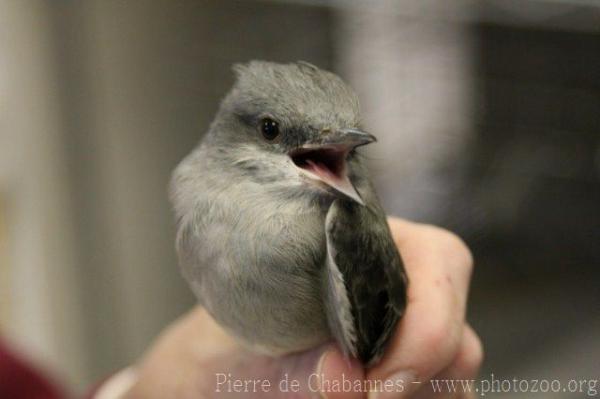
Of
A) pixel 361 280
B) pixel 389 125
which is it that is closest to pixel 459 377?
pixel 361 280

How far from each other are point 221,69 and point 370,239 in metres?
0.68

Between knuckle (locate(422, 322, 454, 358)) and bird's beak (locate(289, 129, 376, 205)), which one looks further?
knuckle (locate(422, 322, 454, 358))

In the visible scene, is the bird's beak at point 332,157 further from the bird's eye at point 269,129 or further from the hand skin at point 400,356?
the hand skin at point 400,356

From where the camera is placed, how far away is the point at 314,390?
0.69 metres

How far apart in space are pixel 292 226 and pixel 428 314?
0.60 feet

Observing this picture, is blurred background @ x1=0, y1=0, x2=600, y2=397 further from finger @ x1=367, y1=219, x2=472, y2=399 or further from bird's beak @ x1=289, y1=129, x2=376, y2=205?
bird's beak @ x1=289, y1=129, x2=376, y2=205

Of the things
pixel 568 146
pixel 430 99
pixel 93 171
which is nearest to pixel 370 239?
pixel 430 99

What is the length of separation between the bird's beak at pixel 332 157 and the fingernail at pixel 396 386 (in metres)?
0.20

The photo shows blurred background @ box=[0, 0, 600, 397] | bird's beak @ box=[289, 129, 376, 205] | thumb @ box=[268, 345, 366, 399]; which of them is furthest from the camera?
blurred background @ box=[0, 0, 600, 397]

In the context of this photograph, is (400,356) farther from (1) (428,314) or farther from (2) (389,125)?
(2) (389,125)

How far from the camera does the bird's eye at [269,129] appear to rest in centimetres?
60

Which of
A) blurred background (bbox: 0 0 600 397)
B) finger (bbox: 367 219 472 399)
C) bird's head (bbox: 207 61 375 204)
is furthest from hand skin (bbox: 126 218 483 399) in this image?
blurred background (bbox: 0 0 600 397)

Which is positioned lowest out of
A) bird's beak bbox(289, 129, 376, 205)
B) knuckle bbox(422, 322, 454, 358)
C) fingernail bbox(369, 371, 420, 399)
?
fingernail bbox(369, 371, 420, 399)

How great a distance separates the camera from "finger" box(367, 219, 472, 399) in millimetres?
674
